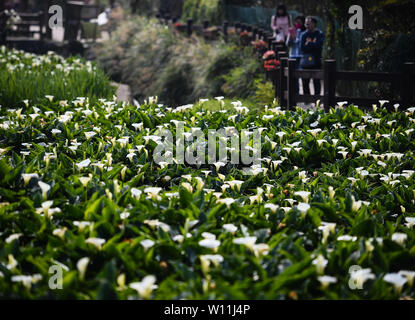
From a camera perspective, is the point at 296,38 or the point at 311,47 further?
the point at 296,38

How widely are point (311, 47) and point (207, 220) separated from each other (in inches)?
314

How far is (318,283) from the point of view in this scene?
2.78m

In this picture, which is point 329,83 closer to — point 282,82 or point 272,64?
point 282,82

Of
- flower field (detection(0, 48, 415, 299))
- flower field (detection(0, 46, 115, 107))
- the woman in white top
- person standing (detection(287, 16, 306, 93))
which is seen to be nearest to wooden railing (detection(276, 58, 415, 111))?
person standing (detection(287, 16, 306, 93))

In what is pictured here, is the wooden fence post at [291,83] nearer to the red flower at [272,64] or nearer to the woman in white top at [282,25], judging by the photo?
the red flower at [272,64]

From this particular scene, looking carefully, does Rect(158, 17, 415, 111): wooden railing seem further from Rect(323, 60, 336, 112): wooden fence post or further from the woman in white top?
the woman in white top

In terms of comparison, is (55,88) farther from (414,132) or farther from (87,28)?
(87,28)

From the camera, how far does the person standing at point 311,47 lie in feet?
34.8

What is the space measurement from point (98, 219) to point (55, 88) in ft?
19.2

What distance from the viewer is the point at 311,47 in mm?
10695

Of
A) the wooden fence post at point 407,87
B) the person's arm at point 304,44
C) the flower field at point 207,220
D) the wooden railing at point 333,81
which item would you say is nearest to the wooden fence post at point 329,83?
the wooden railing at point 333,81

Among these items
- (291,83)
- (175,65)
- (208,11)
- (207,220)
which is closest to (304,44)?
(291,83)

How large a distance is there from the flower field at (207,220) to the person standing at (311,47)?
5237 mm
